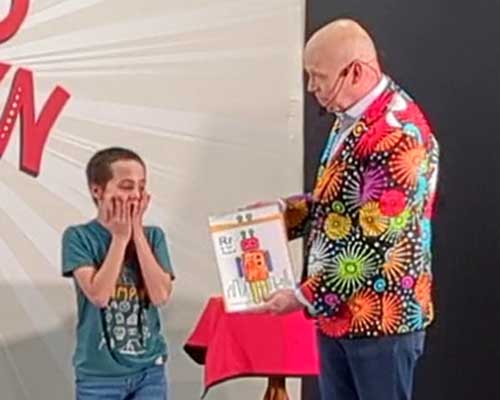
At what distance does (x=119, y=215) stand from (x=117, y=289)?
17 centimetres

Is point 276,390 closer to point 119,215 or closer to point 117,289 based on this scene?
point 117,289

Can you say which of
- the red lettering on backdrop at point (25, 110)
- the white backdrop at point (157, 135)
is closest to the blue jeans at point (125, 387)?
the white backdrop at point (157, 135)

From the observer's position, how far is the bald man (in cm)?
219

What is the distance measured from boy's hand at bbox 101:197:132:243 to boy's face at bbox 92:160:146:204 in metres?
0.01

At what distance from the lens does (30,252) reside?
304 centimetres

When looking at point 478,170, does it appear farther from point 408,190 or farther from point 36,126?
point 36,126

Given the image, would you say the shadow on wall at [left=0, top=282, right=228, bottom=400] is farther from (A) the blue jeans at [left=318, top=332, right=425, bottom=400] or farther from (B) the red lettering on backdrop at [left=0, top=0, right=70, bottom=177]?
(A) the blue jeans at [left=318, top=332, right=425, bottom=400]

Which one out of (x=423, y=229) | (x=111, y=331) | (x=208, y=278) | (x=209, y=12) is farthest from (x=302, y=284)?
(x=209, y=12)

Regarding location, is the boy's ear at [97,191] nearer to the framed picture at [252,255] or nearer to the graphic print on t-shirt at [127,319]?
the graphic print on t-shirt at [127,319]

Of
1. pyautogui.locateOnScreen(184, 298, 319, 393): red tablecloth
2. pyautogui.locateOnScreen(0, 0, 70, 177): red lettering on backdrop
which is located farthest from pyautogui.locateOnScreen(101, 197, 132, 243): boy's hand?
pyautogui.locateOnScreen(0, 0, 70, 177): red lettering on backdrop

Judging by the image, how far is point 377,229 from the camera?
2.17 metres

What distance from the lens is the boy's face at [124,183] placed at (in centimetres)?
260

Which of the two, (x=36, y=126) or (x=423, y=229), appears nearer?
(x=423, y=229)

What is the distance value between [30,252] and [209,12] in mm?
841
